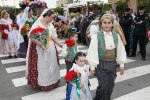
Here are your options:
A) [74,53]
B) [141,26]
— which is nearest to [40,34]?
[74,53]

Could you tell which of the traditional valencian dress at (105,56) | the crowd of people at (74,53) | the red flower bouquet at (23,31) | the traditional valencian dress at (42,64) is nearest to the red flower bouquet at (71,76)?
the crowd of people at (74,53)

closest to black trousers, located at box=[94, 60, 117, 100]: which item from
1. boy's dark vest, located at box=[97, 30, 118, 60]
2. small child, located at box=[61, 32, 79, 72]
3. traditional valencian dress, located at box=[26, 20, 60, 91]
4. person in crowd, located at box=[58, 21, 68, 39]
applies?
boy's dark vest, located at box=[97, 30, 118, 60]

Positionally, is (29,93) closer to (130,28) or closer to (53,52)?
(53,52)

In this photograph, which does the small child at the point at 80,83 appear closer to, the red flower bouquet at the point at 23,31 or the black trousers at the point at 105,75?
the black trousers at the point at 105,75

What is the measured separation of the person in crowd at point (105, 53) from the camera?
3.27 m

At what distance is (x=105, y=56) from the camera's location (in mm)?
3342

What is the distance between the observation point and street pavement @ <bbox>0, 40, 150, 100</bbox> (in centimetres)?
450

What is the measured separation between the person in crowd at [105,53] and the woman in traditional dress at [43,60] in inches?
58.5

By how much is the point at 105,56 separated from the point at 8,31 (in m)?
5.79

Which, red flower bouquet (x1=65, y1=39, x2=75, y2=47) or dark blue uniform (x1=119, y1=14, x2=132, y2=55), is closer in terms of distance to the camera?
red flower bouquet (x1=65, y1=39, x2=75, y2=47)

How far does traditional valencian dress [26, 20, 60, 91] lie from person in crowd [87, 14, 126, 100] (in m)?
1.48

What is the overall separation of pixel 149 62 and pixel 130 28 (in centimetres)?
169

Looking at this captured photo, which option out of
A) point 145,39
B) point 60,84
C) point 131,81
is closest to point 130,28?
point 145,39

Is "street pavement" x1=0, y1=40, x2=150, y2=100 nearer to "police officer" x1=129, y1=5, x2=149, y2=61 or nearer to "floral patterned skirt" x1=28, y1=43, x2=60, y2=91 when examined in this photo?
"floral patterned skirt" x1=28, y1=43, x2=60, y2=91
